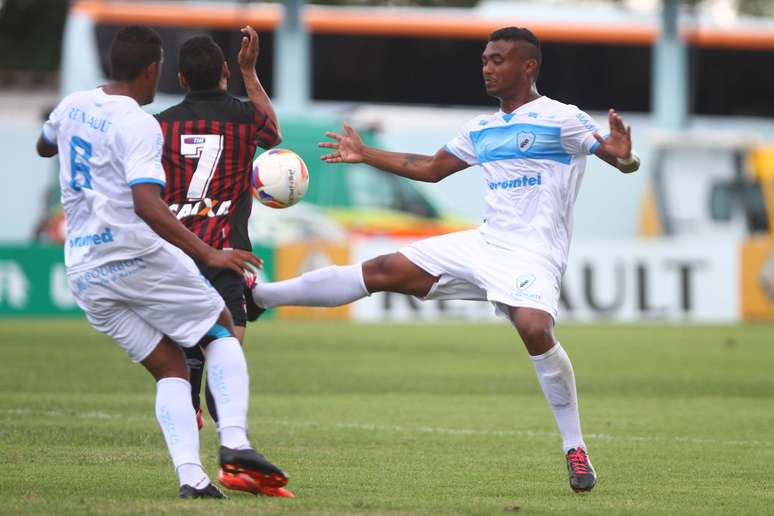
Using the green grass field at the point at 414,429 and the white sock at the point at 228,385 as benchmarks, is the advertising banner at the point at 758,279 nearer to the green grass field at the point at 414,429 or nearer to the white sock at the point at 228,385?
the green grass field at the point at 414,429

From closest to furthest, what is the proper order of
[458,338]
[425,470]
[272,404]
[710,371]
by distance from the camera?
[425,470] → [272,404] → [710,371] → [458,338]

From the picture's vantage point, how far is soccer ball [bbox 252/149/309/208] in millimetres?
8570

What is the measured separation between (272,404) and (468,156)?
428cm

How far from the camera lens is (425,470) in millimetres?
8531

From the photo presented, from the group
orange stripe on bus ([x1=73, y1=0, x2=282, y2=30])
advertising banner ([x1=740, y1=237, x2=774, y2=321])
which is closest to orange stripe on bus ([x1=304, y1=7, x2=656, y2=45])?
orange stripe on bus ([x1=73, y1=0, x2=282, y2=30])

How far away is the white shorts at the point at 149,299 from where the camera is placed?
6.84m

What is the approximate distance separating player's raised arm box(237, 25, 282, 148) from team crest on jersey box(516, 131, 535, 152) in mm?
1298

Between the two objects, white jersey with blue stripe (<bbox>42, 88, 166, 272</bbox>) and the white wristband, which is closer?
white jersey with blue stripe (<bbox>42, 88, 166, 272</bbox>)

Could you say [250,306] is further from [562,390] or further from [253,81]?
[562,390]

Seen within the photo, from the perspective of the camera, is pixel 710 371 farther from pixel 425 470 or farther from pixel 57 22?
pixel 57 22

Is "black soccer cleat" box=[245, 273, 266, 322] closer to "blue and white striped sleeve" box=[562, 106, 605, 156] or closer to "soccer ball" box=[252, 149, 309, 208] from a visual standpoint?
"soccer ball" box=[252, 149, 309, 208]

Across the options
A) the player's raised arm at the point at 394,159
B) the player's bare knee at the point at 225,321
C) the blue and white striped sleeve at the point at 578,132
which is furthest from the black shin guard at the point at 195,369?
the blue and white striped sleeve at the point at 578,132

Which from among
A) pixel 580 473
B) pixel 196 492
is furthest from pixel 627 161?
pixel 196 492

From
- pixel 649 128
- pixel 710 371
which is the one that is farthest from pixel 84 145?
pixel 649 128
